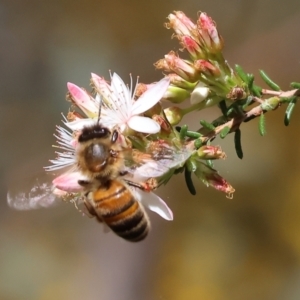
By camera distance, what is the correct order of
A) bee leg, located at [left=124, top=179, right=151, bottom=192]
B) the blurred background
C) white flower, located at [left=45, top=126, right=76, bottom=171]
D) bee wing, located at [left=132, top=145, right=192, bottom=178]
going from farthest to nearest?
1. the blurred background
2. white flower, located at [left=45, top=126, right=76, bottom=171]
3. bee leg, located at [left=124, top=179, right=151, bottom=192]
4. bee wing, located at [left=132, top=145, right=192, bottom=178]

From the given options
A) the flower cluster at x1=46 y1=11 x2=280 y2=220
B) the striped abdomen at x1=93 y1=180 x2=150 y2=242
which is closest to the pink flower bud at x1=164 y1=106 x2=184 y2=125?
the flower cluster at x1=46 y1=11 x2=280 y2=220

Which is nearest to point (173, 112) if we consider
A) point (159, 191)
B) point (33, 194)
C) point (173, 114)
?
point (173, 114)

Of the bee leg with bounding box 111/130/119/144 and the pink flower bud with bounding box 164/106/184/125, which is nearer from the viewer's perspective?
the bee leg with bounding box 111/130/119/144

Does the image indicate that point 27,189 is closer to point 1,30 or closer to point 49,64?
point 49,64

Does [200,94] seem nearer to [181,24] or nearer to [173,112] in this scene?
[173,112]

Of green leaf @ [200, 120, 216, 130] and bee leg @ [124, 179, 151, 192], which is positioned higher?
green leaf @ [200, 120, 216, 130]

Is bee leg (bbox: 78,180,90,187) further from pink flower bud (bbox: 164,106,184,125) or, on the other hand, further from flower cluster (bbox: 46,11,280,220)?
pink flower bud (bbox: 164,106,184,125)

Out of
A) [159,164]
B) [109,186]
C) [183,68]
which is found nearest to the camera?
[159,164]
